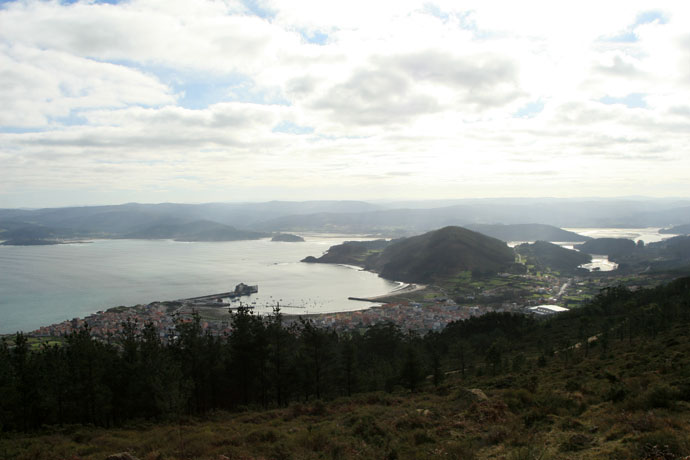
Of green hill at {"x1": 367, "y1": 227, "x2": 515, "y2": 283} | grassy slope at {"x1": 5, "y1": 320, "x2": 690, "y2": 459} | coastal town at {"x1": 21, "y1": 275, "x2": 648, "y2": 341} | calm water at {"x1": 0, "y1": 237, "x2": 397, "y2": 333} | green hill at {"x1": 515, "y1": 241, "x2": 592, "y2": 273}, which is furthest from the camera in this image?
green hill at {"x1": 515, "y1": 241, "x2": 592, "y2": 273}

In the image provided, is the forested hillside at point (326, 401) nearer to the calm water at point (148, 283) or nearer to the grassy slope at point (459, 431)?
the grassy slope at point (459, 431)

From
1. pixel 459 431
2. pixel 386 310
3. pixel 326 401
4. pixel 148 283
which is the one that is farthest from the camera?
pixel 148 283

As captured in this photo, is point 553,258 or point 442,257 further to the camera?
point 553,258

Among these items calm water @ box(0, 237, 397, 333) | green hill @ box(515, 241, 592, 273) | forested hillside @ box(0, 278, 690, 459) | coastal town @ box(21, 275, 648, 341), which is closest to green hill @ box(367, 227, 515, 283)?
green hill @ box(515, 241, 592, 273)

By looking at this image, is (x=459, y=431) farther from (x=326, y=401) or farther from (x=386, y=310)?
(x=386, y=310)

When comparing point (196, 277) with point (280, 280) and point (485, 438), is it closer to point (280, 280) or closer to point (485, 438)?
point (280, 280)

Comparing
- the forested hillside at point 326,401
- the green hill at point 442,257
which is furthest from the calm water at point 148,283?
the forested hillside at point 326,401

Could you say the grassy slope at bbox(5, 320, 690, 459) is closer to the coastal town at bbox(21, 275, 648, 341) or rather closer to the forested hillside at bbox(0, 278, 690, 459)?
Answer: the forested hillside at bbox(0, 278, 690, 459)

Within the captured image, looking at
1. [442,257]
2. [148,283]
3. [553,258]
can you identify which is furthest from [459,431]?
[553,258]

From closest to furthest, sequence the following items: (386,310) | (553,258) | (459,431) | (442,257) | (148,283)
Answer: (459,431) → (386,310) → (148,283) → (442,257) → (553,258)
